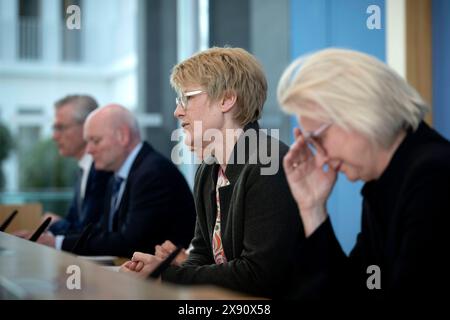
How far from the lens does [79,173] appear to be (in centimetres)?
495

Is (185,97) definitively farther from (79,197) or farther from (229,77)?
(79,197)

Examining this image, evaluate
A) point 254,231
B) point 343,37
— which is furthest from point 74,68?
point 254,231

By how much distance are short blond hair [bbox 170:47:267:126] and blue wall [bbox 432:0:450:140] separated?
1.61m

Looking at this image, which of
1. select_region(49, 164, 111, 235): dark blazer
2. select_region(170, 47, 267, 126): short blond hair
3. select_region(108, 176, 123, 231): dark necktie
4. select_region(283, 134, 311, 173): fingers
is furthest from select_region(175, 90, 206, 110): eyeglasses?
select_region(49, 164, 111, 235): dark blazer

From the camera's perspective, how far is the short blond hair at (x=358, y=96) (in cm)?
169

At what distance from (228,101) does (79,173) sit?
8.47 ft

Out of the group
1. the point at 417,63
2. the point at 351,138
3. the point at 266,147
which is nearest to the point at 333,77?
the point at 351,138

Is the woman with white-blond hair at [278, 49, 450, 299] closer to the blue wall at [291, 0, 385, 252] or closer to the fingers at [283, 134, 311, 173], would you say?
the fingers at [283, 134, 311, 173]

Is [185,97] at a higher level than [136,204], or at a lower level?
higher

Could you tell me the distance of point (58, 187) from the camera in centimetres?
740

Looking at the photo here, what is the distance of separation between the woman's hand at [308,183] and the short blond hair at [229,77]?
1.97 ft

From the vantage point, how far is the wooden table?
129 cm

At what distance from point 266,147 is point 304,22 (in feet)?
7.76

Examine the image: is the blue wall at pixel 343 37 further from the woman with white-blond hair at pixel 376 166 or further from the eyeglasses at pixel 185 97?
the woman with white-blond hair at pixel 376 166
